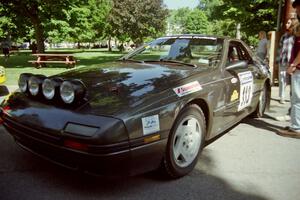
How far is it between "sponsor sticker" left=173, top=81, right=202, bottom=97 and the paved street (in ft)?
2.65

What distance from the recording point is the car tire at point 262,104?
543cm

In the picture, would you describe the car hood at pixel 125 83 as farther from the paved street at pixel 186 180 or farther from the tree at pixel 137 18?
the tree at pixel 137 18

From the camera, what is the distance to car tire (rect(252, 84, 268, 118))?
5427 mm

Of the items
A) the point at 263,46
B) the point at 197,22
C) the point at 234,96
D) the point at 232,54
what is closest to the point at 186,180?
the point at 234,96

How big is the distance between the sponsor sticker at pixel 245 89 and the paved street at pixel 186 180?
0.66 m

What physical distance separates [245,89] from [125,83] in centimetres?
198

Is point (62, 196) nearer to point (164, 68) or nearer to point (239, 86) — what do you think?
point (164, 68)

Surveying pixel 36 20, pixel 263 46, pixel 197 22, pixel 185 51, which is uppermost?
pixel 197 22

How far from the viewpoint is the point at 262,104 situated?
18.4 ft

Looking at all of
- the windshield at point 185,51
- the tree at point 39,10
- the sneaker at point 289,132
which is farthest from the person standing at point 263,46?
the tree at point 39,10

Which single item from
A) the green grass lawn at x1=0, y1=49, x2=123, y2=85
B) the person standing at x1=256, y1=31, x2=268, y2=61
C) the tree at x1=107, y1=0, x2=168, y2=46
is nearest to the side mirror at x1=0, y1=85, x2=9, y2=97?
the green grass lawn at x1=0, y1=49, x2=123, y2=85

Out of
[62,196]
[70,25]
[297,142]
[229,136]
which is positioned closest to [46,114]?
[62,196]

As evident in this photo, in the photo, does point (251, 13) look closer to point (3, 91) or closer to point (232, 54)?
point (3, 91)

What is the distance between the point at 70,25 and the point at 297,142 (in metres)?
17.7
